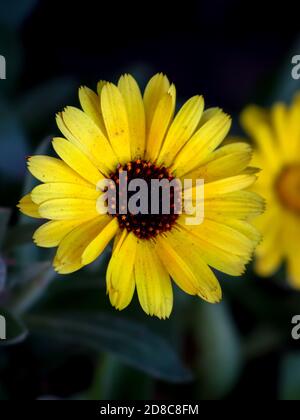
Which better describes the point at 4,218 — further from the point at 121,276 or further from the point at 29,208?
the point at 121,276

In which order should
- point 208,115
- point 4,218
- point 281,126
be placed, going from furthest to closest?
1. point 281,126
2. point 4,218
3. point 208,115

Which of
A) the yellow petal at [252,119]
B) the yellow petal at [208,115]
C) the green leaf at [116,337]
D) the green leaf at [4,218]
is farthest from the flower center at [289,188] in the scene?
the green leaf at [4,218]

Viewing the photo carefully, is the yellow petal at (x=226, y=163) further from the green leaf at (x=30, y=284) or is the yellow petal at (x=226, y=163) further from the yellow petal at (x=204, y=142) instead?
the green leaf at (x=30, y=284)

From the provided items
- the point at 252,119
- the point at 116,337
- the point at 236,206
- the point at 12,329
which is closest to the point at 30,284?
the point at 12,329

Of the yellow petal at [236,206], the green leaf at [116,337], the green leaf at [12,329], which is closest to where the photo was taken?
the yellow petal at [236,206]

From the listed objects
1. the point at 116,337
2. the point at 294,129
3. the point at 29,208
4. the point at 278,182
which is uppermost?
the point at 294,129

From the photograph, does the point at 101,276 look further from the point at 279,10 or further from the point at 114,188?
the point at 279,10
